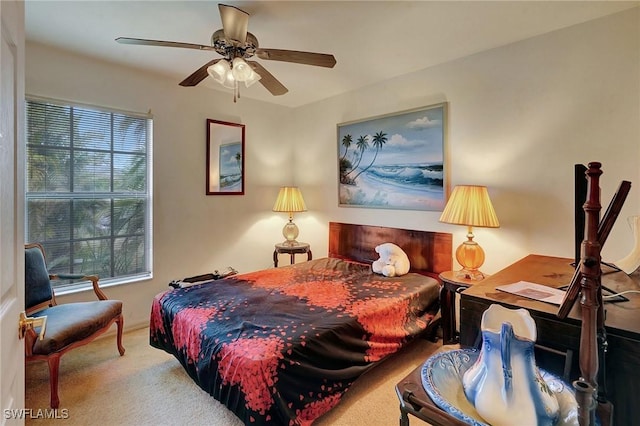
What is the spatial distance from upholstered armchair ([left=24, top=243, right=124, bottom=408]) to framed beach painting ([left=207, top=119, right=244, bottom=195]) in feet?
5.14

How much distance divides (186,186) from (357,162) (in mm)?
1934

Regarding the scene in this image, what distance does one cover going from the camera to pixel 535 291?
138 centimetres

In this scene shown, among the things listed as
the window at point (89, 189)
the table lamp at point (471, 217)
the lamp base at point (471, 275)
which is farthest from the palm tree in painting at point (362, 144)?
the window at point (89, 189)

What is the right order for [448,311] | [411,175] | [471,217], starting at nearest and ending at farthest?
[471,217] → [448,311] → [411,175]

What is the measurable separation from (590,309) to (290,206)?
3.33 metres

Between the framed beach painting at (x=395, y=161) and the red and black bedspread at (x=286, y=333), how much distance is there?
34.1 inches

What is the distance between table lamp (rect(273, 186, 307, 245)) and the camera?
3904mm

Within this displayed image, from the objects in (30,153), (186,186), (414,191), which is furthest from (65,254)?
(414,191)

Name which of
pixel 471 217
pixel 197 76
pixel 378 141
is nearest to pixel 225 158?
pixel 197 76

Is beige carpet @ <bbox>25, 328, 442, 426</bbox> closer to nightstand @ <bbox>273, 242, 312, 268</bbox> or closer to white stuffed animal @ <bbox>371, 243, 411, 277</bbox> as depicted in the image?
white stuffed animal @ <bbox>371, 243, 411, 277</bbox>

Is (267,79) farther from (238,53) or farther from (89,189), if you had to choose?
(89,189)

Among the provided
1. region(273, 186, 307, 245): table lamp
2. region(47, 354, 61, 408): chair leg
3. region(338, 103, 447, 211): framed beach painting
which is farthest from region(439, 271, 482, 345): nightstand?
region(47, 354, 61, 408): chair leg

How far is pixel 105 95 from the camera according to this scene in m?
2.91

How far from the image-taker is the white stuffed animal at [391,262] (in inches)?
115
